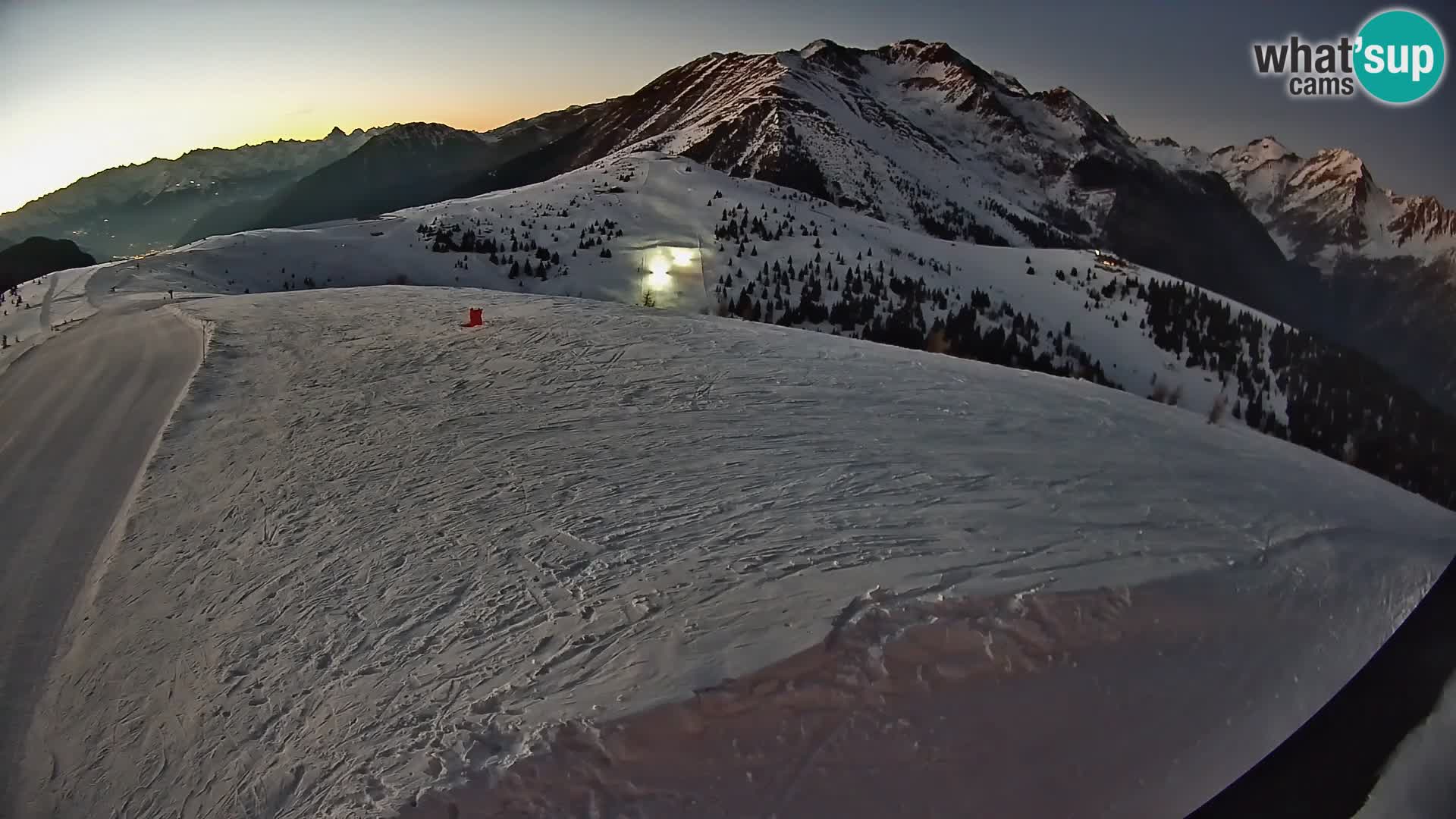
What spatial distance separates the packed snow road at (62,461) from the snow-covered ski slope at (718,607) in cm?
25

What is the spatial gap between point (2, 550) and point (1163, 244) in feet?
719

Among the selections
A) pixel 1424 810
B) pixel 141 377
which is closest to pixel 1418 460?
pixel 1424 810

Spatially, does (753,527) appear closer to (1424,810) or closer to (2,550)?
(1424,810)

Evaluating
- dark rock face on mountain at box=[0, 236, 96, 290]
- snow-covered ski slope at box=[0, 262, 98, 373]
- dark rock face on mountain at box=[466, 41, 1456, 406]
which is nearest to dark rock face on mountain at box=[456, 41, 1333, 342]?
dark rock face on mountain at box=[466, 41, 1456, 406]

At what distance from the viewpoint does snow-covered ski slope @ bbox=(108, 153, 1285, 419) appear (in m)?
20.9

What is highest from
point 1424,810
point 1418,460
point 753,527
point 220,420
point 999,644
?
point 220,420

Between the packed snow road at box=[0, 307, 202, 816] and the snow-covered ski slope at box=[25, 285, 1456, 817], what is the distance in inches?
9.7

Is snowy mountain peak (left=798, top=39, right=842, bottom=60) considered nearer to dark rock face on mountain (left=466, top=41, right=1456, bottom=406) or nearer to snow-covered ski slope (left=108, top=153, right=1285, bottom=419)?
dark rock face on mountain (left=466, top=41, right=1456, bottom=406)

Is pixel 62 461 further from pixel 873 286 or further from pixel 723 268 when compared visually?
pixel 873 286

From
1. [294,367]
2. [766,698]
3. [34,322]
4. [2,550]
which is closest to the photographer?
[766,698]

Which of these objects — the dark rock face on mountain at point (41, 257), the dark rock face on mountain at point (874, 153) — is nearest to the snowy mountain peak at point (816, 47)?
the dark rock face on mountain at point (874, 153)

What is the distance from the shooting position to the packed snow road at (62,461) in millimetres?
4988

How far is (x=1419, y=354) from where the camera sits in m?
199

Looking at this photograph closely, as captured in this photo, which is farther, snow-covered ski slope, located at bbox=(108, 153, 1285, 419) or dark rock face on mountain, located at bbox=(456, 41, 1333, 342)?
dark rock face on mountain, located at bbox=(456, 41, 1333, 342)
